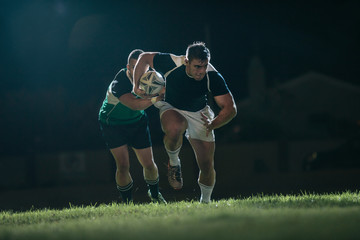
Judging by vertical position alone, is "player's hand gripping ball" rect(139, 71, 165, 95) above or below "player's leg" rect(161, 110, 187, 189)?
above

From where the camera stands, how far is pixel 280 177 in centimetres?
2281

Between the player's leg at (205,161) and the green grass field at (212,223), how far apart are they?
550mm

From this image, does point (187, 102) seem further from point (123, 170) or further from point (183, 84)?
point (123, 170)

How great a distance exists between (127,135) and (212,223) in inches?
139

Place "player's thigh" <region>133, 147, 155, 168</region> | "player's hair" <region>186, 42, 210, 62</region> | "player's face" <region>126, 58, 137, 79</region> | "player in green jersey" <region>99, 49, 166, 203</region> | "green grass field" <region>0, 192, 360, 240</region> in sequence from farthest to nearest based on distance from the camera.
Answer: "player's thigh" <region>133, 147, 155, 168</region> < "player in green jersey" <region>99, 49, 166, 203</region> < "player's face" <region>126, 58, 137, 79</region> < "player's hair" <region>186, 42, 210, 62</region> < "green grass field" <region>0, 192, 360, 240</region>

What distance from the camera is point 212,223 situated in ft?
18.2

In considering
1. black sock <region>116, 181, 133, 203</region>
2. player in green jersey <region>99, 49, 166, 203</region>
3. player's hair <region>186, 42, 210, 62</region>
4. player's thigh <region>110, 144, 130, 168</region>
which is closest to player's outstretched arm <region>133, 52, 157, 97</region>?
player in green jersey <region>99, 49, 166, 203</region>

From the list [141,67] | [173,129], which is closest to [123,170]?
[173,129]

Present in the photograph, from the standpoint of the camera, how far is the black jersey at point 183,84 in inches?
305

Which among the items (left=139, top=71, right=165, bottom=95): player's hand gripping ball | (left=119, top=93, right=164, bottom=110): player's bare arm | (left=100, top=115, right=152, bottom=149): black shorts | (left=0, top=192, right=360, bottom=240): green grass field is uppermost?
(left=139, top=71, right=165, bottom=95): player's hand gripping ball

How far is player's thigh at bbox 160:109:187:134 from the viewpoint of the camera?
25.8 feet

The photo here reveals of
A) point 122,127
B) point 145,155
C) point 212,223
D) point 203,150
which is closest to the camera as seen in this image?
point 212,223

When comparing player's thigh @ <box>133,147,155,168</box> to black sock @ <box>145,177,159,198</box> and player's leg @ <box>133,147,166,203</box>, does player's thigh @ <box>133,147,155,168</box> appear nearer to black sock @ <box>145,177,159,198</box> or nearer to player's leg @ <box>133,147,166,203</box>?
player's leg @ <box>133,147,166,203</box>

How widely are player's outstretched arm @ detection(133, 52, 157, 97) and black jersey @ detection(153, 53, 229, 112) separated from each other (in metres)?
0.07
